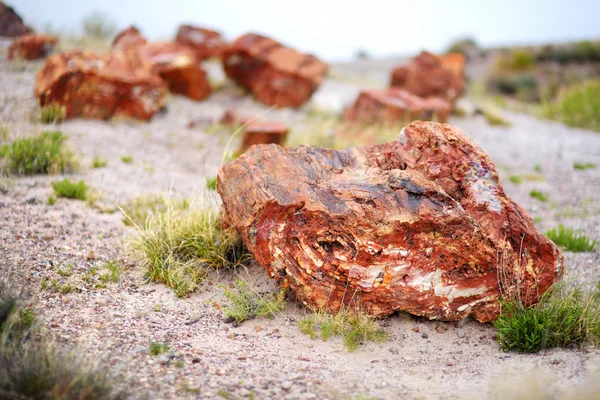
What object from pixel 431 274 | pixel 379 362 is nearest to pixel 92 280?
pixel 379 362

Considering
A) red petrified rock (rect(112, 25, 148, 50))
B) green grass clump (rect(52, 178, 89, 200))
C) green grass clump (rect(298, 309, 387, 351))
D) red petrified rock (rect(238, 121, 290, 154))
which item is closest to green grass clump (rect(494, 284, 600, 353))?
green grass clump (rect(298, 309, 387, 351))

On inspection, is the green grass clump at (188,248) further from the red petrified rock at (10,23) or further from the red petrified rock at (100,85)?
the red petrified rock at (10,23)

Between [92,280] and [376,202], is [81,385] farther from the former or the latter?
[376,202]

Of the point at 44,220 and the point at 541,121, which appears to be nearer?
the point at 44,220

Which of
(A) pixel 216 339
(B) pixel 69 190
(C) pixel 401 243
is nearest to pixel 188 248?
(A) pixel 216 339

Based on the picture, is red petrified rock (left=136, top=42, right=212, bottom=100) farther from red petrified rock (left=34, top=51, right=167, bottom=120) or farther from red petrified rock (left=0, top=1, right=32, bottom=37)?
red petrified rock (left=0, top=1, right=32, bottom=37)
